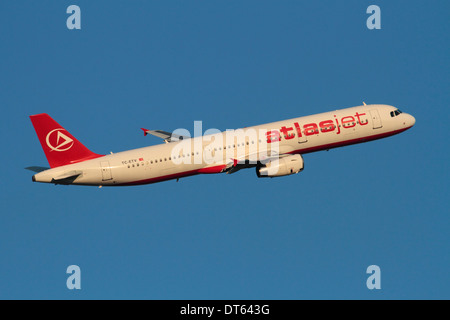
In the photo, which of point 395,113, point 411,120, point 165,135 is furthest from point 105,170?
point 411,120

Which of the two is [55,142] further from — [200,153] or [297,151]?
[297,151]

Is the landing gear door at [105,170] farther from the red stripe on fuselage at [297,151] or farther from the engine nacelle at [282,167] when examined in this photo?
the engine nacelle at [282,167]

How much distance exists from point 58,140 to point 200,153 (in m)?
15.1

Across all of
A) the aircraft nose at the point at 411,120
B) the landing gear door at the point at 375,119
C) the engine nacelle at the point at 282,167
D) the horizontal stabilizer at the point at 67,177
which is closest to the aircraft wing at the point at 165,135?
the engine nacelle at the point at 282,167

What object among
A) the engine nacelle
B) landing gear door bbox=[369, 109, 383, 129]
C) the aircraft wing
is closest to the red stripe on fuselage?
landing gear door bbox=[369, 109, 383, 129]

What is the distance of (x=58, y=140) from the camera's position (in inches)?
3302

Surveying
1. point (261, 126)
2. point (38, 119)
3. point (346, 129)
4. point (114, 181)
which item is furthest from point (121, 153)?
point (346, 129)

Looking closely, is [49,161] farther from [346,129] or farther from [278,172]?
[346,129]

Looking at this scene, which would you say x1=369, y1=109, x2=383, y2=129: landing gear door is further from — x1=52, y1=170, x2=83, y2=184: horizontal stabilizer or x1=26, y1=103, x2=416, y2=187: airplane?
x1=52, y1=170, x2=83, y2=184: horizontal stabilizer

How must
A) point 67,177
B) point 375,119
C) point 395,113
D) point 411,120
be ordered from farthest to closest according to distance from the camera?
point 411,120 → point 395,113 → point 375,119 → point 67,177

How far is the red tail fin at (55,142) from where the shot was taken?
8319cm

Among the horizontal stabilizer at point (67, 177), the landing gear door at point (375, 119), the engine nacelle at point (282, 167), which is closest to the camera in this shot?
the horizontal stabilizer at point (67, 177)

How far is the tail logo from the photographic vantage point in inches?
3295

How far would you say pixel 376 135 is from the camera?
9250 centimetres
